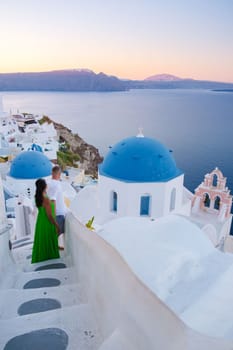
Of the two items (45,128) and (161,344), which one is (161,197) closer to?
(161,344)

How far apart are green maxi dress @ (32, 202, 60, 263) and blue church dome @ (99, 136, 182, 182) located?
4.66 metres

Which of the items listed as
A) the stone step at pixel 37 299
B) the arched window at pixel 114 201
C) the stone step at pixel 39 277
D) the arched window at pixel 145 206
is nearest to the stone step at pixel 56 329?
the stone step at pixel 37 299

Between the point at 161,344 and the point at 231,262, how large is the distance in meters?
1.25

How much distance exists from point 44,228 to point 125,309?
5.91ft

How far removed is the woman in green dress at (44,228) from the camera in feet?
10.7

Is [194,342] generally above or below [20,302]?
above

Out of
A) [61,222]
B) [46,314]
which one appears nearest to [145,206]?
[61,222]

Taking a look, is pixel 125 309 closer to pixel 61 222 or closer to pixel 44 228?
pixel 44 228

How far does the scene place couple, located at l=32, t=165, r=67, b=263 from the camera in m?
3.25

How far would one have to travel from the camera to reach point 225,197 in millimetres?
10625

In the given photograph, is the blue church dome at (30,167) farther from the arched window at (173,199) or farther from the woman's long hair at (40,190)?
the woman's long hair at (40,190)

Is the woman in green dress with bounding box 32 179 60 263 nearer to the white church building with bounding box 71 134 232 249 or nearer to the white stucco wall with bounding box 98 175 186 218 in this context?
the white church building with bounding box 71 134 232 249

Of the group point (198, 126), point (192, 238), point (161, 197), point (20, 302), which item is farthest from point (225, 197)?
point (198, 126)

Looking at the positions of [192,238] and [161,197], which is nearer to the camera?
[192,238]
